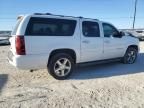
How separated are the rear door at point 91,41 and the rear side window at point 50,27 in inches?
19.6

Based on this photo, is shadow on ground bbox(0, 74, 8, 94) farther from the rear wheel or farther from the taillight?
the rear wheel

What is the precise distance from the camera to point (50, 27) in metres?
5.71

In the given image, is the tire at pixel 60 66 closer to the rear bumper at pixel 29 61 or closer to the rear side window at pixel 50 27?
the rear bumper at pixel 29 61

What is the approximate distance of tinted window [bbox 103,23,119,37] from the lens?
23.4 feet

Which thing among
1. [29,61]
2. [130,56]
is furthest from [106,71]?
[29,61]

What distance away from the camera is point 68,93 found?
4.79 m

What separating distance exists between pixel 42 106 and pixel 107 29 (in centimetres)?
441

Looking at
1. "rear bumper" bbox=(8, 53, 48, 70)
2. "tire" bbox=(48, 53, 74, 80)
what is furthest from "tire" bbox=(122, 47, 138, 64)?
"rear bumper" bbox=(8, 53, 48, 70)

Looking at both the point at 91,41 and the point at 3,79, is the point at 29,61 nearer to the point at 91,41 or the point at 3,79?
the point at 3,79

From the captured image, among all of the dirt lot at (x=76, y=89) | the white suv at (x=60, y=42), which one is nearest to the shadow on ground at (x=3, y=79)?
the dirt lot at (x=76, y=89)

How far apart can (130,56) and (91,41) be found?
9.34 ft

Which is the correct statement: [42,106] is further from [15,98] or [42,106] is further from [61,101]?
[15,98]

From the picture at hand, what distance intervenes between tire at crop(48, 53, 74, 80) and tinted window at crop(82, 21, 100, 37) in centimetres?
112

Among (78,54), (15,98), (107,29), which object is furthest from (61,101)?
(107,29)
